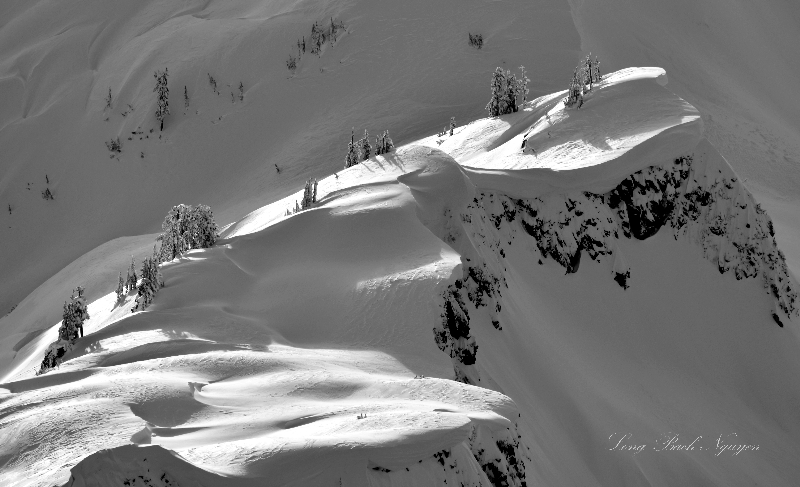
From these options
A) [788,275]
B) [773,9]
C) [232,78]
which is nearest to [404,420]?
[788,275]

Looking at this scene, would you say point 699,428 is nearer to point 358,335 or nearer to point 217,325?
point 358,335

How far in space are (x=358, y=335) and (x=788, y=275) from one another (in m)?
14.8

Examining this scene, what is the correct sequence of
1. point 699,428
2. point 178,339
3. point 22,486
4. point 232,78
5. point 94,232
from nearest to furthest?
point 22,486 → point 178,339 → point 699,428 → point 94,232 → point 232,78

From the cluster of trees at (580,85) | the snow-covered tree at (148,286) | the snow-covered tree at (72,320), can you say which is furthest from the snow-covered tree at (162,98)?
the snow-covered tree at (148,286)

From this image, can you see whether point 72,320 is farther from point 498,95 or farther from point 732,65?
point 732,65

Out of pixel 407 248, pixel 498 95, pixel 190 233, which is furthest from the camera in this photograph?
pixel 498 95

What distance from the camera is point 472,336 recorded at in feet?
47.7

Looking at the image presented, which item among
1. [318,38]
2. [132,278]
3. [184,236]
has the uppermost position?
[318,38]

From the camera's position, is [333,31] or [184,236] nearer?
[184,236]

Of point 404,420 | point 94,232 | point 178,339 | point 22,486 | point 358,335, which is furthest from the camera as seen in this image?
point 94,232

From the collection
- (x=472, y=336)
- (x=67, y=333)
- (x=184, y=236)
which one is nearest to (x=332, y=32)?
(x=184, y=236)

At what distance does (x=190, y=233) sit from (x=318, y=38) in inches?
907

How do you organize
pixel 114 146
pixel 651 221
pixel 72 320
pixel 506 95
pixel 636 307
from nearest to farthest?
pixel 72 320, pixel 636 307, pixel 651 221, pixel 506 95, pixel 114 146

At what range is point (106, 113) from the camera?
131 ft
